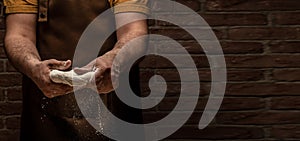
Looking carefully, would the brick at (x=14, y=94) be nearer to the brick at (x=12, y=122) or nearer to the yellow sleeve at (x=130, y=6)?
the brick at (x=12, y=122)

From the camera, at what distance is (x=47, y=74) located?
970 millimetres

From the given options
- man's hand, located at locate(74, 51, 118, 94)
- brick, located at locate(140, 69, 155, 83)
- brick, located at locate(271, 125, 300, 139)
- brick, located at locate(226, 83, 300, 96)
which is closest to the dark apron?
man's hand, located at locate(74, 51, 118, 94)

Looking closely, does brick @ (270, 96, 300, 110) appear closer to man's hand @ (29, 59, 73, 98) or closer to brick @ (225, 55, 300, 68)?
brick @ (225, 55, 300, 68)

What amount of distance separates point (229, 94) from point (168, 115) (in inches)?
8.1

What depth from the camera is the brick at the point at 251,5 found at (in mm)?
1633

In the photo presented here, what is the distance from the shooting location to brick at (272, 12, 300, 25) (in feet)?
5.38

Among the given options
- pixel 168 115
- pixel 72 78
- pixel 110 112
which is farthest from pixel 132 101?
pixel 168 115

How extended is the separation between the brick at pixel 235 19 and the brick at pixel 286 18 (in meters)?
0.03

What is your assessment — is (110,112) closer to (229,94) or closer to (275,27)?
(229,94)

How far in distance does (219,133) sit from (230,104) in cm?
10

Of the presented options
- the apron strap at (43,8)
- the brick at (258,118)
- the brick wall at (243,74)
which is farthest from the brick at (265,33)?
the apron strap at (43,8)

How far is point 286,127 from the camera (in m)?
1.66

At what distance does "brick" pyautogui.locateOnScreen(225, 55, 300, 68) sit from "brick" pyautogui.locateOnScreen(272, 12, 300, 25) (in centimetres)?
11

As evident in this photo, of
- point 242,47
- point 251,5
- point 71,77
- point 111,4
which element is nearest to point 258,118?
point 242,47
